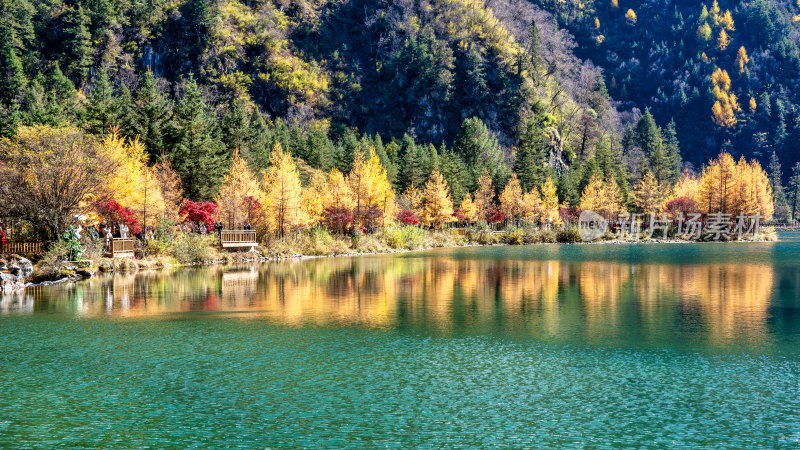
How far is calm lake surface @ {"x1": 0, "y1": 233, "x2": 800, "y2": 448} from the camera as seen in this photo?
44.6 ft

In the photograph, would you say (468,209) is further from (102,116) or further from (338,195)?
A: (102,116)

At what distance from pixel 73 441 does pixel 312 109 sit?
16881 cm

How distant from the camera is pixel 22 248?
4181 cm

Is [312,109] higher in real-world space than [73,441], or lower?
higher

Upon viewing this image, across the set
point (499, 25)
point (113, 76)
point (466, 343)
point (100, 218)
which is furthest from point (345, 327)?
point (499, 25)

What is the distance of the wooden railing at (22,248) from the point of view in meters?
41.2

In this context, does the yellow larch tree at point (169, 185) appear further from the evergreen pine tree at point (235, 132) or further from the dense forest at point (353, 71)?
the dense forest at point (353, 71)

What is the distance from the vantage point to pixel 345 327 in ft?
80.8

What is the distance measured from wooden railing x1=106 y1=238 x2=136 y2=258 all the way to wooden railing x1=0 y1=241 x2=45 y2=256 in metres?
5.27

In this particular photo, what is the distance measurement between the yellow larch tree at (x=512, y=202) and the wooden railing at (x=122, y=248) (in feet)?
215

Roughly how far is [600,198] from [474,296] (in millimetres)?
80089

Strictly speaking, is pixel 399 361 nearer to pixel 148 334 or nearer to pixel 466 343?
pixel 466 343

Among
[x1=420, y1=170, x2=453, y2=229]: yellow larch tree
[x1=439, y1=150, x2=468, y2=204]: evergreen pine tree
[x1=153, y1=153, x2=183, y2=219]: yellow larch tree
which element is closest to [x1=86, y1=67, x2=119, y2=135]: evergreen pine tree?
[x1=153, y1=153, x2=183, y2=219]: yellow larch tree

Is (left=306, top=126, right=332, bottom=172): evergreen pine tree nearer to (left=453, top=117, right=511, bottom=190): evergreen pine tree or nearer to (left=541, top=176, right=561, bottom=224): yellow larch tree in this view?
(left=453, top=117, right=511, bottom=190): evergreen pine tree
